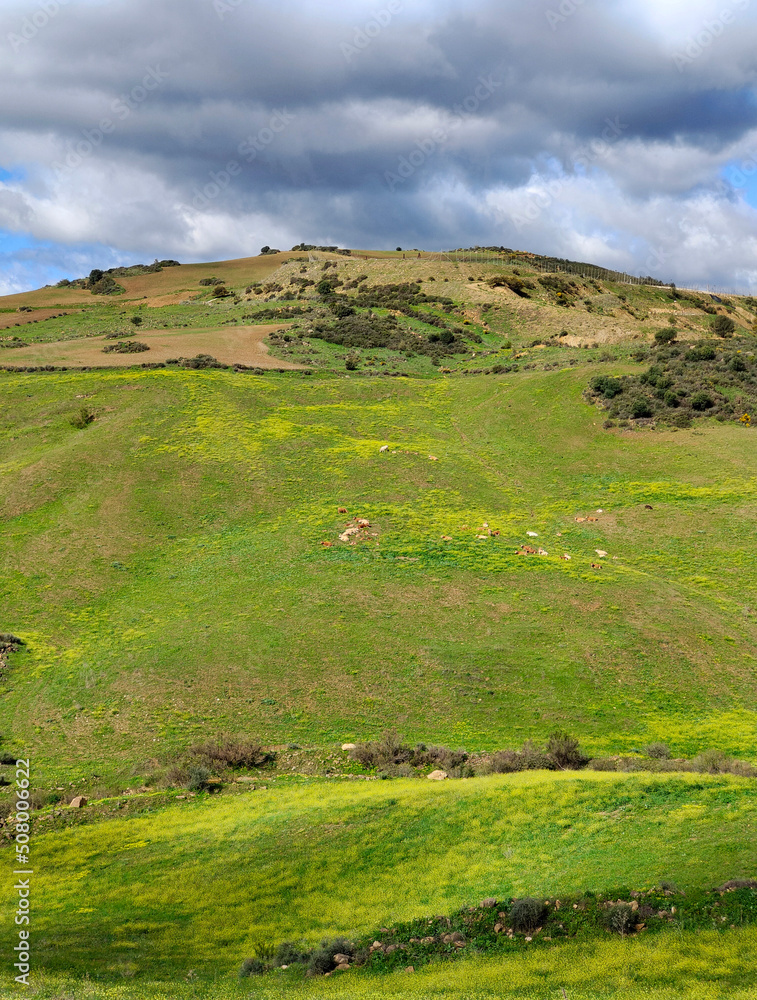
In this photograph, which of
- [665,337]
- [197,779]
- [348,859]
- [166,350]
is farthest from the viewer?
[166,350]

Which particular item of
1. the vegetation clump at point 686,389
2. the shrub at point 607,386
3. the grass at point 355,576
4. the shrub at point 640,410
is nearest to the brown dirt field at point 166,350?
the grass at point 355,576

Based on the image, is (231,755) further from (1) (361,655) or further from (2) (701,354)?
(2) (701,354)

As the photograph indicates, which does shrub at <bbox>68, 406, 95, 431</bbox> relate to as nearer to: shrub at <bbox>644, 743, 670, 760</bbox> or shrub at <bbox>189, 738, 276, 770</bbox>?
shrub at <bbox>189, 738, 276, 770</bbox>

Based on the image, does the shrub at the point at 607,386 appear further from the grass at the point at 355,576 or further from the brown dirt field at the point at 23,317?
the brown dirt field at the point at 23,317

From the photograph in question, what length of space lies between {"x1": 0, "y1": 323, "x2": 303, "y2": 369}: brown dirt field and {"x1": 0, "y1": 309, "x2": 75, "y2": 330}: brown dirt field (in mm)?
18285

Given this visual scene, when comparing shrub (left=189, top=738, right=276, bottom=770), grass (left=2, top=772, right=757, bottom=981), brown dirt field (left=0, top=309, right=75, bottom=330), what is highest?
brown dirt field (left=0, top=309, right=75, bottom=330)

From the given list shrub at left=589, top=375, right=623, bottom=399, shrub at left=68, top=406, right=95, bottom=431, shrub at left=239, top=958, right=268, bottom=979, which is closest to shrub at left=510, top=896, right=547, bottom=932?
shrub at left=239, top=958, right=268, bottom=979

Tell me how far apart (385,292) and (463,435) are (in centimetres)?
4142

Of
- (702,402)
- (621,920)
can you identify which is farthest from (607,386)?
(621,920)

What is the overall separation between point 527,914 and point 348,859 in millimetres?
4328

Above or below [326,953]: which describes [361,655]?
above

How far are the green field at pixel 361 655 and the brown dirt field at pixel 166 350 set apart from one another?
17.3ft

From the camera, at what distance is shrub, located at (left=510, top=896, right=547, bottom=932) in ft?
34.5

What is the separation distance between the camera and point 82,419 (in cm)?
4112
